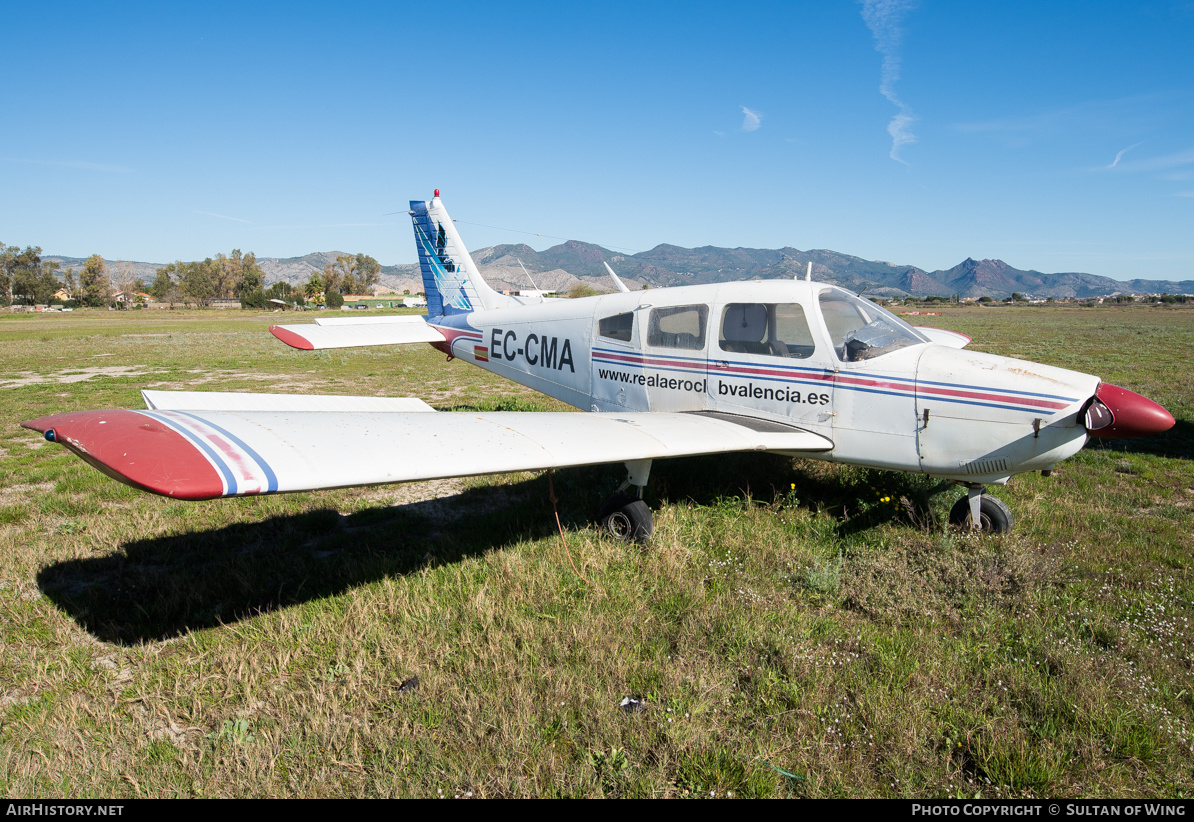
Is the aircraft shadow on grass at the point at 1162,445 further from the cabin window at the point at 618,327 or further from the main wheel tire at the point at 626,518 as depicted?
the main wheel tire at the point at 626,518

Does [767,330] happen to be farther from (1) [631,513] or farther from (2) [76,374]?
(2) [76,374]

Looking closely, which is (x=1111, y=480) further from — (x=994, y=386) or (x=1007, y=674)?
(x=1007, y=674)

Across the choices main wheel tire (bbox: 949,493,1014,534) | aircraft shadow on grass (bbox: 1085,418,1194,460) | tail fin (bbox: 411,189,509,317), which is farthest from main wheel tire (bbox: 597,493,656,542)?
aircraft shadow on grass (bbox: 1085,418,1194,460)

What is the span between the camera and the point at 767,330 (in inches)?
222

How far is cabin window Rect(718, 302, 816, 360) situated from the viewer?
17.8 feet

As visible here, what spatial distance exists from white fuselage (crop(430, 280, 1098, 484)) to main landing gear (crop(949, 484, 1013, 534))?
1.06 ft

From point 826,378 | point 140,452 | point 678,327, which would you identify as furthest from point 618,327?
point 140,452

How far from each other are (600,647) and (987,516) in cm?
410

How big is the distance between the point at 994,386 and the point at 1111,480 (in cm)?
428

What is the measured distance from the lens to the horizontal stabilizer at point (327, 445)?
2.86 meters

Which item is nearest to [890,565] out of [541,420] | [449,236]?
[541,420]

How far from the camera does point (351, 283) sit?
145250 mm

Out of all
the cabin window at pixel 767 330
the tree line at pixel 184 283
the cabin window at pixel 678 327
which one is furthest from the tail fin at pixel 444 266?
the tree line at pixel 184 283

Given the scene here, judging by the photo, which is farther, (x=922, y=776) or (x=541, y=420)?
(x=541, y=420)
